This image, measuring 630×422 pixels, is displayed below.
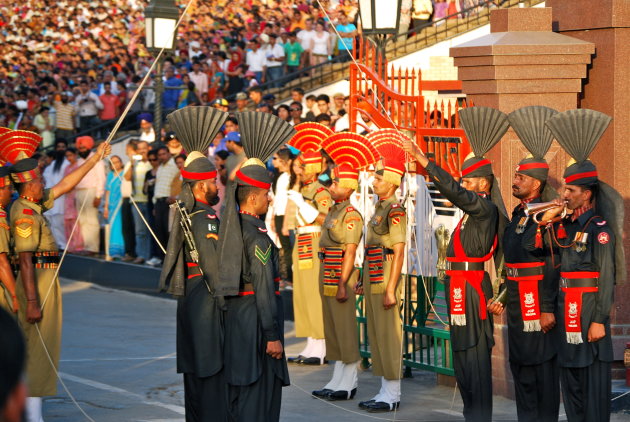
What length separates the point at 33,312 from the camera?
8383mm

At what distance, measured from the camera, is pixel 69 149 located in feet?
64.5

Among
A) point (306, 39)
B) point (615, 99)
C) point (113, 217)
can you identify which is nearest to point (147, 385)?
point (615, 99)

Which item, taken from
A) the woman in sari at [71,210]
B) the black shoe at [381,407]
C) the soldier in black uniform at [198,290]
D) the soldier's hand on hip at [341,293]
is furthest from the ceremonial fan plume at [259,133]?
the woman in sari at [71,210]

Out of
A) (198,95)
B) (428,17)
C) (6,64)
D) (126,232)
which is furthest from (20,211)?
(6,64)

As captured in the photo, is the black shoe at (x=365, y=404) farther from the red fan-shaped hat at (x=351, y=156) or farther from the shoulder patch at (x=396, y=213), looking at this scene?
the red fan-shaped hat at (x=351, y=156)

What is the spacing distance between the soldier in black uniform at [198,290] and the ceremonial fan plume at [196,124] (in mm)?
180

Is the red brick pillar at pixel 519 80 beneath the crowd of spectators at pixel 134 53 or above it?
beneath

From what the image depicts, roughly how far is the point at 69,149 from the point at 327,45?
5186 millimetres

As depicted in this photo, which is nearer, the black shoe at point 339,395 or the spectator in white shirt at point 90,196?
the black shoe at point 339,395

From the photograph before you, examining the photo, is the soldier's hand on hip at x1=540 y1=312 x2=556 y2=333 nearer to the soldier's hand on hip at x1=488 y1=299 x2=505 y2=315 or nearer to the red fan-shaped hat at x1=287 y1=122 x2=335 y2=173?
the soldier's hand on hip at x1=488 y1=299 x2=505 y2=315

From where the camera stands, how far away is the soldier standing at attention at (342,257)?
9.90 m

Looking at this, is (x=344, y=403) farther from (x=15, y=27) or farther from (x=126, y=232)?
(x=15, y=27)

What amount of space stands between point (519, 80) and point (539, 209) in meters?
2.12

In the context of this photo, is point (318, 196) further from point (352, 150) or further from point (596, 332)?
point (596, 332)
